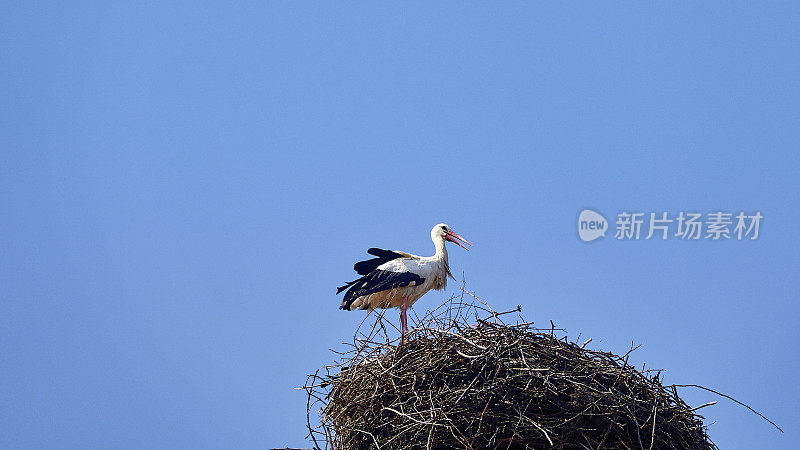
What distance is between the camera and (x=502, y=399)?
474 cm

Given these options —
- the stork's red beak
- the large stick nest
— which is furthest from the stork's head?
the large stick nest

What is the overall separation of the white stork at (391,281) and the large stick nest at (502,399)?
3910 millimetres

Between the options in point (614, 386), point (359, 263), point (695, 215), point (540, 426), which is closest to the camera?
point (540, 426)

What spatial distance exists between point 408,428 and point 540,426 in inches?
27.5

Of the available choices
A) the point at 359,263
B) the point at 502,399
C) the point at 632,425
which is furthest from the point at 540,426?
the point at 359,263

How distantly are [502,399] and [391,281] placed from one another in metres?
4.79

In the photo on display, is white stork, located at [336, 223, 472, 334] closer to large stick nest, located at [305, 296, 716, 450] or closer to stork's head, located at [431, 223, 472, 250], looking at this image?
stork's head, located at [431, 223, 472, 250]

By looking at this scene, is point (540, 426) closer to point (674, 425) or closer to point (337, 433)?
point (674, 425)

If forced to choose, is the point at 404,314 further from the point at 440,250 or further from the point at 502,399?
the point at 502,399

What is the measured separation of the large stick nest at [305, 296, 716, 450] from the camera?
186 inches

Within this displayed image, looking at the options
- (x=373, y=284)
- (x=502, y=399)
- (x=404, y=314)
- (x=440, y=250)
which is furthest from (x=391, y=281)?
(x=502, y=399)

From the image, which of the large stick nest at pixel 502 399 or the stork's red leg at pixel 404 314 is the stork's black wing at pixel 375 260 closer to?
the stork's red leg at pixel 404 314

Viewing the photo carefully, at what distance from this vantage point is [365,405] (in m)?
5.20

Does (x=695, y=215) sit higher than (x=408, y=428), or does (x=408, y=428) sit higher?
(x=695, y=215)
